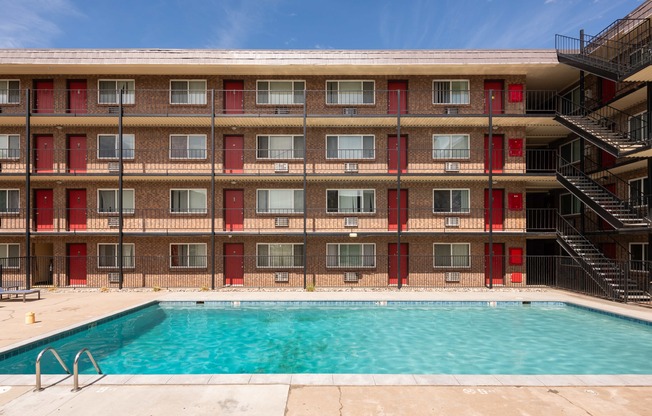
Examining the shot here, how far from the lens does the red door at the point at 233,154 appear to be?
69.1 ft

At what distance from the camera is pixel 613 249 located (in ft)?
63.9

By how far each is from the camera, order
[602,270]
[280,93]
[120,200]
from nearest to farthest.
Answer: [602,270], [120,200], [280,93]

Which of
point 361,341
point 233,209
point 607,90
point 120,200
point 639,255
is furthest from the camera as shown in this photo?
point 233,209

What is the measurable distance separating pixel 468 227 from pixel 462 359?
12.3 meters

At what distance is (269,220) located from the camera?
2088cm

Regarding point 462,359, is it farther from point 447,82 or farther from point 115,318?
point 447,82

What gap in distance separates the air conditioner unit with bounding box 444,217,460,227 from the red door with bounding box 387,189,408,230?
227 cm

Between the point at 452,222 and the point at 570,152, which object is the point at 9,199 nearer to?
the point at 452,222

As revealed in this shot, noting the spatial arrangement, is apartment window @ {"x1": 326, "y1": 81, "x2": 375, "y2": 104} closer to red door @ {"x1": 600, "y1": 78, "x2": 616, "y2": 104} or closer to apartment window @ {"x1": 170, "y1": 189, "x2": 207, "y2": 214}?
apartment window @ {"x1": 170, "y1": 189, "x2": 207, "y2": 214}

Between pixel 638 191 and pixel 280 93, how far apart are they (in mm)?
19452

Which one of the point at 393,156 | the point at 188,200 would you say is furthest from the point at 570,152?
the point at 188,200

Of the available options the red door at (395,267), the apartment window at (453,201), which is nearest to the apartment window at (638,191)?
the apartment window at (453,201)

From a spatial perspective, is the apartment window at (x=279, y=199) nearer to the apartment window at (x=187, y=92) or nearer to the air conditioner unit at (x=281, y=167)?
the air conditioner unit at (x=281, y=167)

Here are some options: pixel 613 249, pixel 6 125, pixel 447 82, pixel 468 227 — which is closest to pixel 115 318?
pixel 6 125
